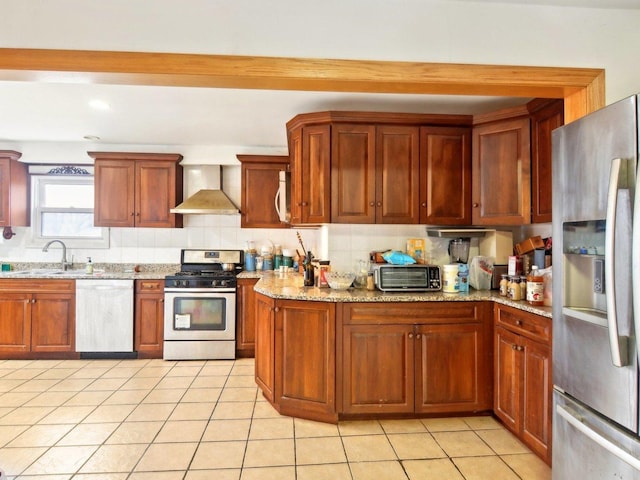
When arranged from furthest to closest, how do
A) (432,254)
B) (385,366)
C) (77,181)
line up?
1. (77,181)
2. (432,254)
3. (385,366)

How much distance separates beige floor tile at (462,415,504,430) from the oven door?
97.1 inches

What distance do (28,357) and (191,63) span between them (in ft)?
13.0

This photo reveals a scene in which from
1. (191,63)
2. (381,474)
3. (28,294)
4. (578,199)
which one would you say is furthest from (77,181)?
(578,199)

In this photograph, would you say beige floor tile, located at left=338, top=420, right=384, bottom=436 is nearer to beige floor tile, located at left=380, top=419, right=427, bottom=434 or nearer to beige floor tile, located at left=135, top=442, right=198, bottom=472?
beige floor tile, located at left=380, top=419, right=427, bottom=434

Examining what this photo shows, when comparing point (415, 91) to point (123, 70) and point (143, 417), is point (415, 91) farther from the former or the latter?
point (143, 417)

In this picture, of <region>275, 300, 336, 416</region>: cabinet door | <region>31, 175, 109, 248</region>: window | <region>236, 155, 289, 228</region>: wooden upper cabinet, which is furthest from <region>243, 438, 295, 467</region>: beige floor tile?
<region>31, 175, 109, 248</region>: window

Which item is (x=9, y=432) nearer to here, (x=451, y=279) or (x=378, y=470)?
(x=378, y=470)

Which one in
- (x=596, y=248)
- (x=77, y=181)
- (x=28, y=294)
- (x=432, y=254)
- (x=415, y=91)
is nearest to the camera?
(x=596, y=248)

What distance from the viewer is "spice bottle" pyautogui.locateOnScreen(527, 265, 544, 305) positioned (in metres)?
2.28

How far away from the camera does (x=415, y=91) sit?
1939mm

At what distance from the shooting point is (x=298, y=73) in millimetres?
1771

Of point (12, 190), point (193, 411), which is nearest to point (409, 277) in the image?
point (193, 411)

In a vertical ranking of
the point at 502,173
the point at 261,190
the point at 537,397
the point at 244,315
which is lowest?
the point at 537,397

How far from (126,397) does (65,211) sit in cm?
275
